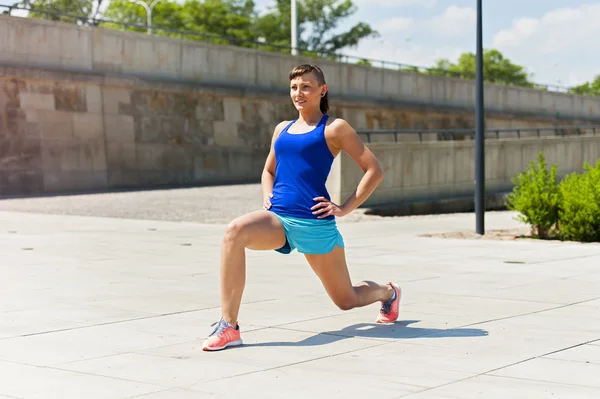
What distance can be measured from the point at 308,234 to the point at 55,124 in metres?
22.0

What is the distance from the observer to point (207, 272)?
10438 millimetres

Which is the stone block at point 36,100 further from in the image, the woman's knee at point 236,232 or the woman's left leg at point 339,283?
the woman's knee at point 236,232

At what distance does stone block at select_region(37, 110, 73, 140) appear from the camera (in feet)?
88.4

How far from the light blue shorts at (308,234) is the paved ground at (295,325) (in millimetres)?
589

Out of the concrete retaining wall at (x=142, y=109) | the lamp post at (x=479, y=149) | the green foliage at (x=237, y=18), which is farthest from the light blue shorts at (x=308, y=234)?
the green foliage at (x=237, y=18)

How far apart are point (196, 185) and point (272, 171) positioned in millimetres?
24469

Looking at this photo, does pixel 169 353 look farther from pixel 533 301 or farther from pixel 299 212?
pixel 533 301

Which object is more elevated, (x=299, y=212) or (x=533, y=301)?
(x=299, y=212)

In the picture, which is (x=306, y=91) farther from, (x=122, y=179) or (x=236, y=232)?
(x=122, y=179)

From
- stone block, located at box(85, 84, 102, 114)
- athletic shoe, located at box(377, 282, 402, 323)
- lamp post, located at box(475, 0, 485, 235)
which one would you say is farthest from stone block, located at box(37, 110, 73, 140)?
athletic shoe, located at box(377, 282, 402, 323)

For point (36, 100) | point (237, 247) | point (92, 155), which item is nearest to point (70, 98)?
point (36, 100)

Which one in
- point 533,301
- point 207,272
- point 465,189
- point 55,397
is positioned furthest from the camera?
point 465,189

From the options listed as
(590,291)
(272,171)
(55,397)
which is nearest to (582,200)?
(590,291)

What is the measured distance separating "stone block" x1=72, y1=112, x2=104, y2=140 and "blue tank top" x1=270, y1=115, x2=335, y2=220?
72.5 feet
